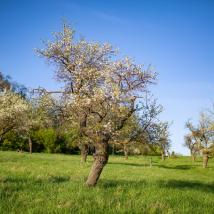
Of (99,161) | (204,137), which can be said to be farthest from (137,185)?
(204,137)

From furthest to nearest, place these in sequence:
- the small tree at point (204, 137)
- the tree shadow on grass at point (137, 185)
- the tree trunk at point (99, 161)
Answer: the small tree at point (204, 137) < the tree shadow on grass at point (137, 185) < the tree trunk at point (99, 161)

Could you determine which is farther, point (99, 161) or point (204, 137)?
point (204, 137)

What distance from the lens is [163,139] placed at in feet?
63.3

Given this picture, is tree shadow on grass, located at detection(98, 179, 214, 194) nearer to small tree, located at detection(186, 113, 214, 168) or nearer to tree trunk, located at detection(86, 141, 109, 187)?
tree trunk, located at detection(86, 141, 109, 187)

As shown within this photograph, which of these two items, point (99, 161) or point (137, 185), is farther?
point (137, 185)

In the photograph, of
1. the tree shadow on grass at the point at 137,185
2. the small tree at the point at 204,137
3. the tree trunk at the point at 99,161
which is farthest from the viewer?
the small tree at the point at 204,137

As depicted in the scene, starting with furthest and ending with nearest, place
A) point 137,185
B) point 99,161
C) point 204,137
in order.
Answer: point 204,137 < point 137,185 < point 99,161

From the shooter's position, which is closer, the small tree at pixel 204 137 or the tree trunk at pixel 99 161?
the tree trunk at pixel 99 161

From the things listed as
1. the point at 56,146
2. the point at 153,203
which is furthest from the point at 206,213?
the point at 56,146

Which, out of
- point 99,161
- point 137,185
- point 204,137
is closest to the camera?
point 99,161

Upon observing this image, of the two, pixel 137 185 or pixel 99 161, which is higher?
pixel 99 161

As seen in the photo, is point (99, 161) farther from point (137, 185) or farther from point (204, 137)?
point (204, 137)

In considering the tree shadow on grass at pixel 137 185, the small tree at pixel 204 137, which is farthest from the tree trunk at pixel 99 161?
the small tree at pixel 204 137

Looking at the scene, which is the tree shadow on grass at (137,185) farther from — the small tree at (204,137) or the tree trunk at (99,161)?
the small tree at (204,137)
